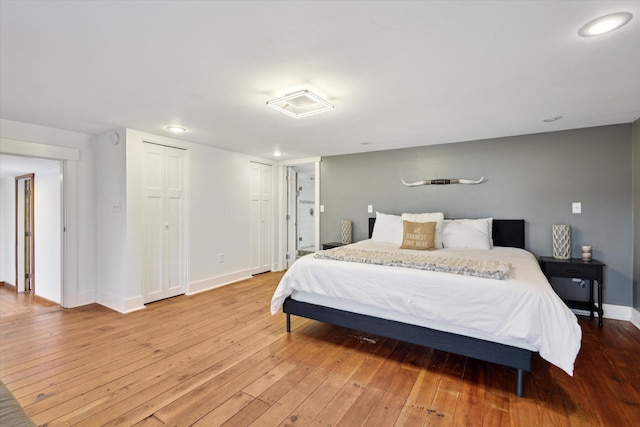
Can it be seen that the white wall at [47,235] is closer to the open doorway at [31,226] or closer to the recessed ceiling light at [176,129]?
the open doorway at [31,226]

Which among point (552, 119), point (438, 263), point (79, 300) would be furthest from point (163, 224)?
point (552, 119)

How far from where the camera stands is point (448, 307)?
81.6 inches

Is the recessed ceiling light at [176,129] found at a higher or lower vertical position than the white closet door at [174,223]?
higher

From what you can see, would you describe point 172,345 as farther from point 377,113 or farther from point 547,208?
point 547,208

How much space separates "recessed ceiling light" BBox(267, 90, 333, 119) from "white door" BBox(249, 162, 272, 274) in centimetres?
250

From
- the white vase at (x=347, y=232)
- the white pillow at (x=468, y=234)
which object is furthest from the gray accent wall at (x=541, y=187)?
the white vase at (x=347, y=232)

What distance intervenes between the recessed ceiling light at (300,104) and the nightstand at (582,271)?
Result: 114 inches

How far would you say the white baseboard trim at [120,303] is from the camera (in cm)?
340

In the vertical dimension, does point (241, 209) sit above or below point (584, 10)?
below

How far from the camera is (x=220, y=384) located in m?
2.02

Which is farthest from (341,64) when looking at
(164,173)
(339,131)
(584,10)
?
(164,173)

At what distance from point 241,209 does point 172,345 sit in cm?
261

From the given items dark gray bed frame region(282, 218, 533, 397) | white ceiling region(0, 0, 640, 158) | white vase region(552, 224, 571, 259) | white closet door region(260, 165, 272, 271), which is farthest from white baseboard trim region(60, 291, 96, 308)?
white vase region(552, 224, 571, 259)

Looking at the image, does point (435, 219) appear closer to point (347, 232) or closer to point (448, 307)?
point (347, 232)
